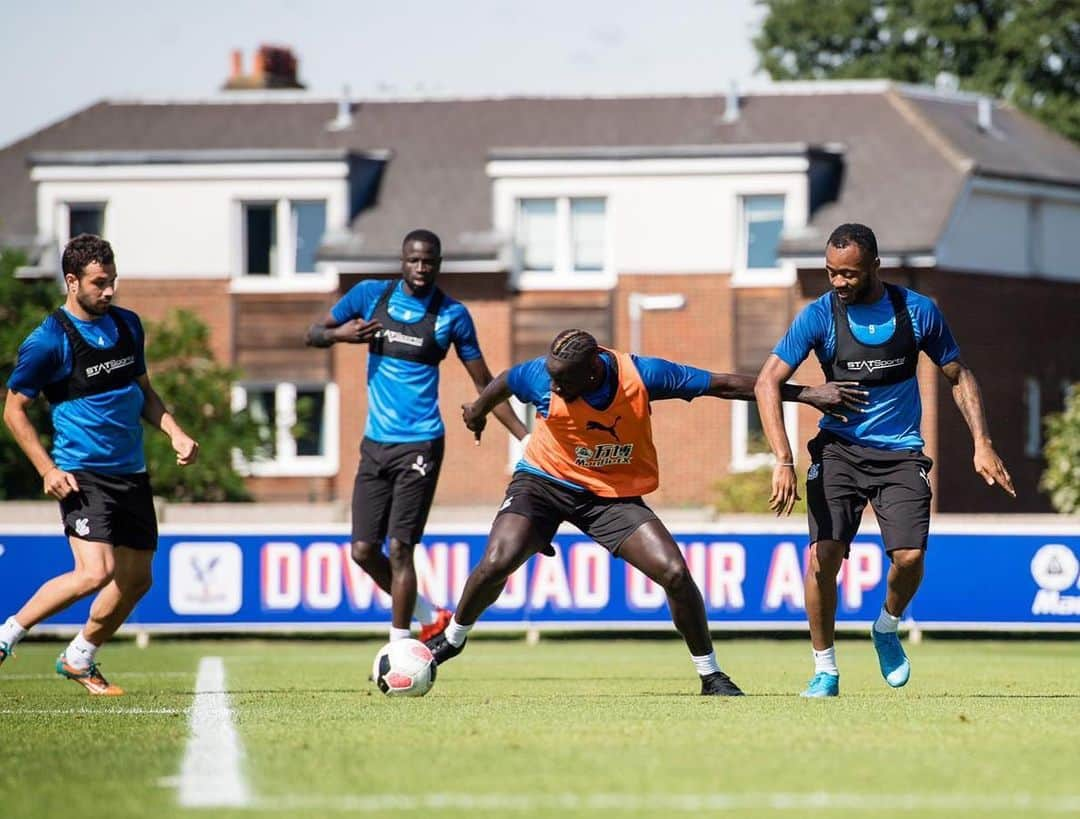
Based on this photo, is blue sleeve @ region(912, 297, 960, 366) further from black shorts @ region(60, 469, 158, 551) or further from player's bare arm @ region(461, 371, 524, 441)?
black shorts @ region(60, 469, 158, 551)

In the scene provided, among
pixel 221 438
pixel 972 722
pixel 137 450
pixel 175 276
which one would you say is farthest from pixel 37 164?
pixel 972 722

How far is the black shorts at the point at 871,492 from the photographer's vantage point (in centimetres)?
1138

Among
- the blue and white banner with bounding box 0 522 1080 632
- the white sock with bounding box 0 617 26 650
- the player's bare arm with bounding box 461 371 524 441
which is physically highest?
the player's bare arm with bounding box 461 371 524 441

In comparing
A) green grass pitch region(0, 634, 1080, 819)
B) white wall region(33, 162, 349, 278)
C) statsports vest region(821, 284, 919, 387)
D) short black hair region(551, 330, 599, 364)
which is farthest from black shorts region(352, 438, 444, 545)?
white wall region(33, 162, 349, 278)

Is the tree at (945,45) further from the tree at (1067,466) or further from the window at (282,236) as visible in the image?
the tree at (1067,466)

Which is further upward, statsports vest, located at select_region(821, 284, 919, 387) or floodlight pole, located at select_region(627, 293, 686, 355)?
floodlight pole, located at select_region(627, 293, 686, 355)

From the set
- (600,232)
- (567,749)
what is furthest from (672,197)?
(567,749)

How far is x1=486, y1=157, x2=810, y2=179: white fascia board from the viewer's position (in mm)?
41281

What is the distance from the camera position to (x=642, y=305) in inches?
1463

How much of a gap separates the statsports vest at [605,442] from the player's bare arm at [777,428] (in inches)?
24.7

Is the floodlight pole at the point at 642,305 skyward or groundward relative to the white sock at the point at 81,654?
skyward

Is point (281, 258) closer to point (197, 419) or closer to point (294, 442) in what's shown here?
point (294, 442)

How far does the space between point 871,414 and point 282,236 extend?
32.8m

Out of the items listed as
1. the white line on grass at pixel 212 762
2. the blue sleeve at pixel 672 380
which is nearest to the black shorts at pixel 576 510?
the blue sleeve at pixel 672 380
